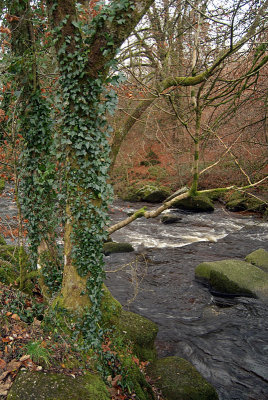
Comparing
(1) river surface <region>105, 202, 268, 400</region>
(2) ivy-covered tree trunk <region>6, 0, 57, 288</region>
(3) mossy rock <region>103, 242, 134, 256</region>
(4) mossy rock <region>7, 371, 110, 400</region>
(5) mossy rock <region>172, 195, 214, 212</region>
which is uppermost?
(2) ivy-covered tree trunk <region>6, 0, 57, 288</region>

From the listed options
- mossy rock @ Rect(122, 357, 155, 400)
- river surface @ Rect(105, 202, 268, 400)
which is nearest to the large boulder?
river surface @ Rect(105, 202, 268, 400)

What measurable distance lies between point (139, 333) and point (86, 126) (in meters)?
3.67

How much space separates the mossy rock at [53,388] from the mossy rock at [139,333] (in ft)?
5.24

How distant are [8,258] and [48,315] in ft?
8.14

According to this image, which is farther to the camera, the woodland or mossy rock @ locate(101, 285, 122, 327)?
mossy rock @ locate(101, 285, 122, 327)

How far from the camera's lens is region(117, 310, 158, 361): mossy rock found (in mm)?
5230

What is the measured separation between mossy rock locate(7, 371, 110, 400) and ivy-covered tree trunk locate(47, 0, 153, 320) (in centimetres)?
103

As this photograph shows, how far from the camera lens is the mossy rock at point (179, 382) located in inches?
181

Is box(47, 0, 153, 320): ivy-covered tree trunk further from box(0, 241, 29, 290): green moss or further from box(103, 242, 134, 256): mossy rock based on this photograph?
box(103, 242, 134, 256): mossy rock

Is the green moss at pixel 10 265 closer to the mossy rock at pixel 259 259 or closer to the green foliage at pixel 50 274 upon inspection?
the green foliage at pixel 50 274

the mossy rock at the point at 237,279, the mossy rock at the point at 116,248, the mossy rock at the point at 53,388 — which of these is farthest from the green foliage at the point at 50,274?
the mossy rock at the point at 116,248

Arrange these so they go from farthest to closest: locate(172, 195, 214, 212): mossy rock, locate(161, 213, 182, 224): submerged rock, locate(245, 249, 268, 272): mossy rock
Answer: locate(172, 195, 214, 212): mossy rock, locate(161, 213, 182, 224): submerged rock, locate(245, 249, 268, 272): mossy rock

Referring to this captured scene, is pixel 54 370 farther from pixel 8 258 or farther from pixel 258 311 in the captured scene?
pixel 258 311

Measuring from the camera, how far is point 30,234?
5.40 m
